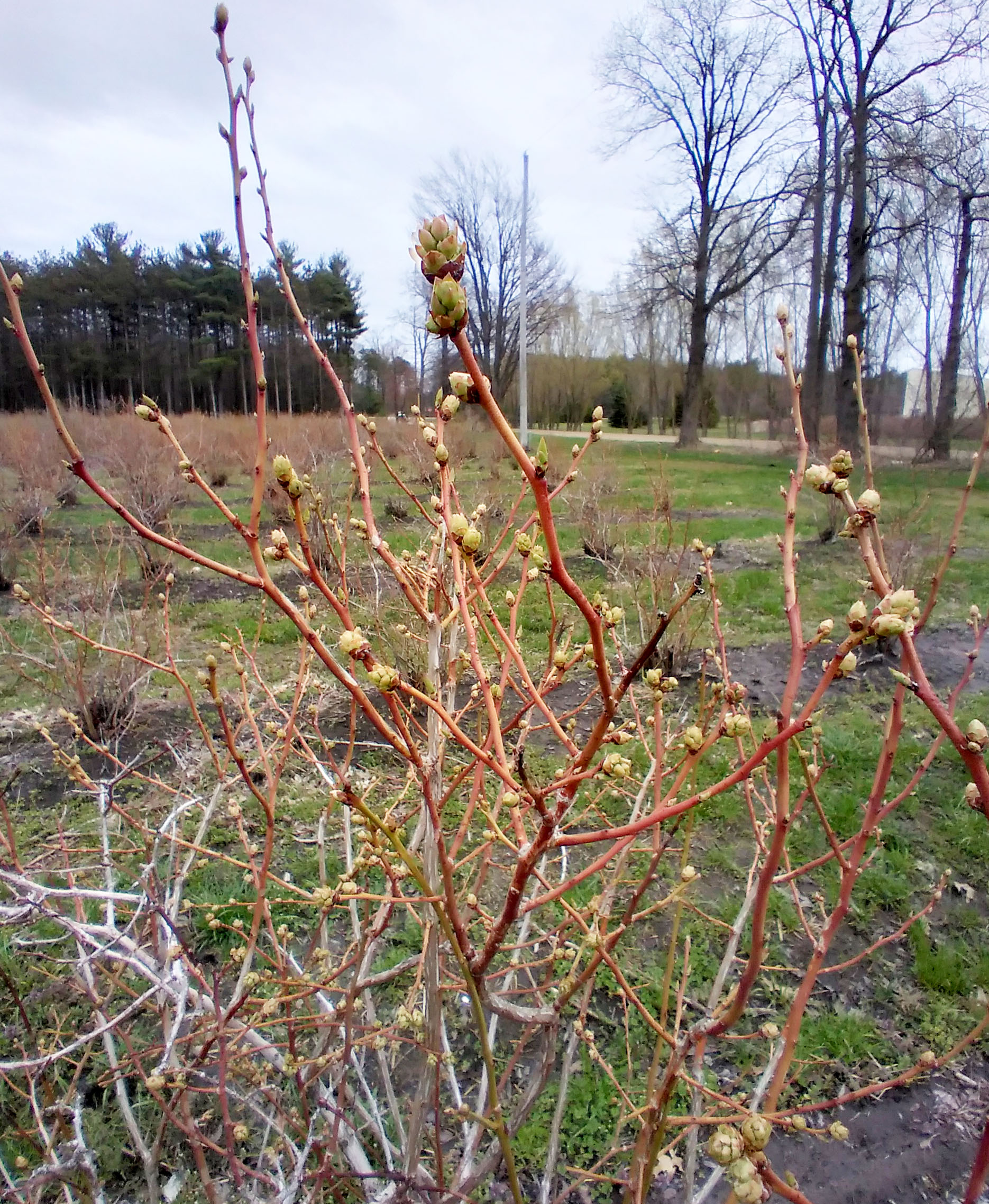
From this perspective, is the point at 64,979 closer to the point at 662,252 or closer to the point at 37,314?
the point at 662,252

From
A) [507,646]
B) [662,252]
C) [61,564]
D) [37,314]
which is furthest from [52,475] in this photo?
[37,314]

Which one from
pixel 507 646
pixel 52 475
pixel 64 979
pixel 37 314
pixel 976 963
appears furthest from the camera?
pixel 37 314

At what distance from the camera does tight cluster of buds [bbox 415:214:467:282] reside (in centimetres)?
45

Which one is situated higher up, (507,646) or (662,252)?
(662,252)

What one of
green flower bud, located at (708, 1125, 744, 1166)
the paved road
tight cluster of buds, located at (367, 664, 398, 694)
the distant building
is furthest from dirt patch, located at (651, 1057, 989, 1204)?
the distant building

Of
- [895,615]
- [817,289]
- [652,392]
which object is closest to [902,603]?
[895,615]

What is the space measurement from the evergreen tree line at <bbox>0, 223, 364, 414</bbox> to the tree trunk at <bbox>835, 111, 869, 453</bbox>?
54.6ft

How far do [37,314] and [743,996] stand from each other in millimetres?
30368

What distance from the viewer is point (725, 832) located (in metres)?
2.99

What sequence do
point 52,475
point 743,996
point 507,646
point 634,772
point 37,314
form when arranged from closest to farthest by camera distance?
point 743,996
point 507,646
point 634,772
point 52,475
point 37,314

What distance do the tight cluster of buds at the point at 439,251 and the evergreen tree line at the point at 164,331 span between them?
87.3 ft

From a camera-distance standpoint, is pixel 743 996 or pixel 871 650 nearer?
A: pixel 743 996

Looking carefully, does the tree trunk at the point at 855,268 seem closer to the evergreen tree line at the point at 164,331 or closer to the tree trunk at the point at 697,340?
the tree trunk at the point at 697,340

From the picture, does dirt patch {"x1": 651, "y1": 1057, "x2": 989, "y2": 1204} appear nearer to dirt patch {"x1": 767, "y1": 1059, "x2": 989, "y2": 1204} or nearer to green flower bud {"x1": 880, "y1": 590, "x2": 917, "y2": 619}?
dirt patch {"x1": 767, "y1": 1059, "x2": 989, "y2": 1204}
